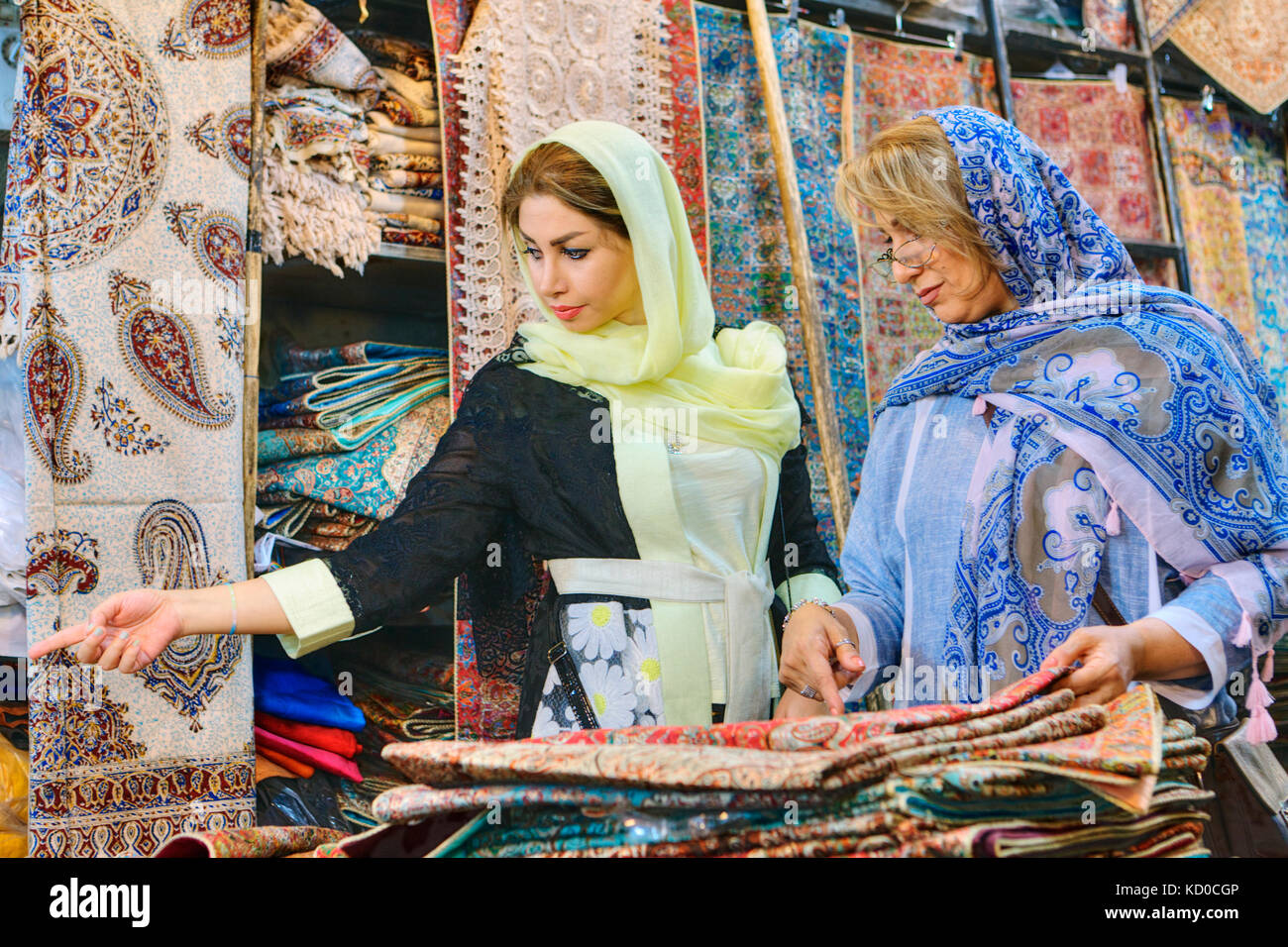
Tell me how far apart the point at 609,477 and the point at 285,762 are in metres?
0.70

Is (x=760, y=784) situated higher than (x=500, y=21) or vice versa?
(x=500, y=21)

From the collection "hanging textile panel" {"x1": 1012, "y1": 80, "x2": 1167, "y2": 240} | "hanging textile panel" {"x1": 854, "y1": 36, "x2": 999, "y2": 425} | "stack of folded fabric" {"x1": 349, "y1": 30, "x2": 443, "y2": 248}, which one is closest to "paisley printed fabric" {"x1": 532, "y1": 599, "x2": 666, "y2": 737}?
"stack of folded fabric" {"x1": 349, "y1": 30, "x2": 443, "y2": 248}

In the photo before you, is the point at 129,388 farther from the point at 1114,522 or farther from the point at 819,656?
the point at 1114,522

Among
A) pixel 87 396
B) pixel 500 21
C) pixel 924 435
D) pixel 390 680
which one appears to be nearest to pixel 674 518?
pixel 924 435

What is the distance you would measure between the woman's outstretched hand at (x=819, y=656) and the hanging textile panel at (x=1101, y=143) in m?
1.80

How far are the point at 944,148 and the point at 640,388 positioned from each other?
19.6 inches

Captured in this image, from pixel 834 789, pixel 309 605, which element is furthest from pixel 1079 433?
pixel 309 605

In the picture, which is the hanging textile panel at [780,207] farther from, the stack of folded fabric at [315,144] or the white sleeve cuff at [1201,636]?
the white sleeve cuff at [1201,636]

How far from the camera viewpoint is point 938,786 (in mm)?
735

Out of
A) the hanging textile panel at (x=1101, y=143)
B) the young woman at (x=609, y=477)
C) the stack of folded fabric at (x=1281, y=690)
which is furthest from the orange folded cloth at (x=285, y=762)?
the hanging textile panel at (x=1101, y=143)

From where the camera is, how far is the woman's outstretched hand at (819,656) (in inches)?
47.0

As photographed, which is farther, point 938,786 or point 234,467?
point 234,467

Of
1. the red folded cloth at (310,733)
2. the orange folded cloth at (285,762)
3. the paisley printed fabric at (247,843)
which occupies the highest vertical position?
the red folded cloth at (310,733)
